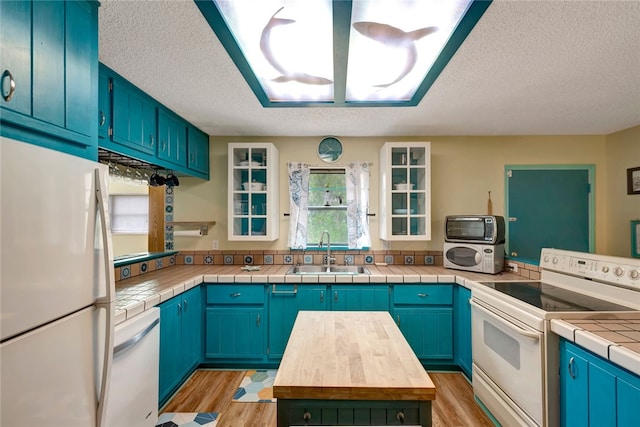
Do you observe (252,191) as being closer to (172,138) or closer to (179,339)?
→ (172,138)

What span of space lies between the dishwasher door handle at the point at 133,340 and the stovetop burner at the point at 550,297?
2.19m

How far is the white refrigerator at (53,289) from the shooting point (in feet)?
2.56

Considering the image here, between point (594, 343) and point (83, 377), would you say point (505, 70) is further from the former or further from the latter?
point (83, 377)

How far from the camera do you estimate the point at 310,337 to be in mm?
1316

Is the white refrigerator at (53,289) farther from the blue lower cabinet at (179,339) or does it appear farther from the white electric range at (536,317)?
the white electric range at (536,317)

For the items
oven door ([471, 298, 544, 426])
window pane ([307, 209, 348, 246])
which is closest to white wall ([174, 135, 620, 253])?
window pane ([307, 209, 348, 246])

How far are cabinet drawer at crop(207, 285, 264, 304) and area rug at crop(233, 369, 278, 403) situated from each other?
635mm

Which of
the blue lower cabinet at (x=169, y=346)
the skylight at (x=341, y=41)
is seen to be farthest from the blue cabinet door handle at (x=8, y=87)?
the blue lower cabinet at (x=169, y=346)

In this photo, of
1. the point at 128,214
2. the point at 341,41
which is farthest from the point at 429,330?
the point at 128,214

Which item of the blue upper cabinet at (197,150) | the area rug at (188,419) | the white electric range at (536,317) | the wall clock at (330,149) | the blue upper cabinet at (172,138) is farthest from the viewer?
the wall clock at (330,149)

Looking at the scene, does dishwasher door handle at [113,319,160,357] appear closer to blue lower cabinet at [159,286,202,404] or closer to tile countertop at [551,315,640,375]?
blue lower cabinet at [159,286,202,404]

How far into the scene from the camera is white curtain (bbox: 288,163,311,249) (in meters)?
3.14

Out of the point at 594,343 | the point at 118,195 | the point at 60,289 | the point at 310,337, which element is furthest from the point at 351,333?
the point at 118,195

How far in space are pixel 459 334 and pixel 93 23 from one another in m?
3.20
